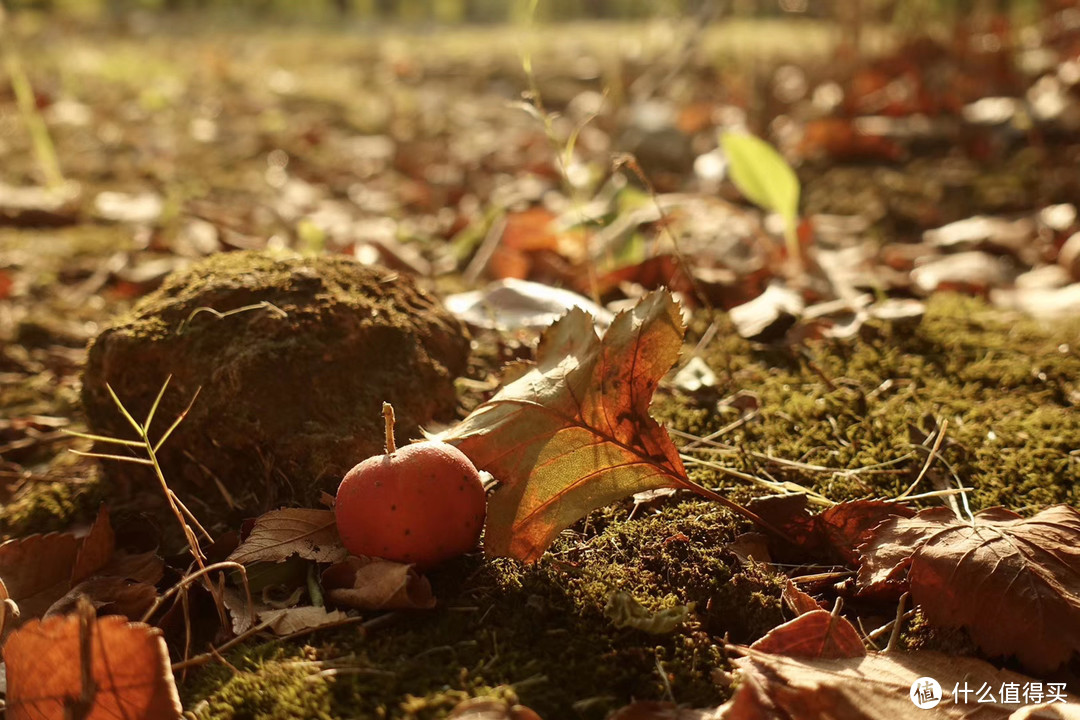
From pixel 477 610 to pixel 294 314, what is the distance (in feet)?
2.23

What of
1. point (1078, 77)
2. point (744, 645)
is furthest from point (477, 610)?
point (1078, 77)

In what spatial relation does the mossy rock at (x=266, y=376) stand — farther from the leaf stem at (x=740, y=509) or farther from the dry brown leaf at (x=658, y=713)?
the dry brown leaf at (x=658, y=713)

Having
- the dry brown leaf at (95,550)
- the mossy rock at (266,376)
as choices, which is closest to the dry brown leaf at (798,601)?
the mossy rock at (266,376)

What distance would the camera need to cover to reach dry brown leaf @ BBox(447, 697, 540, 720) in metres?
0.94

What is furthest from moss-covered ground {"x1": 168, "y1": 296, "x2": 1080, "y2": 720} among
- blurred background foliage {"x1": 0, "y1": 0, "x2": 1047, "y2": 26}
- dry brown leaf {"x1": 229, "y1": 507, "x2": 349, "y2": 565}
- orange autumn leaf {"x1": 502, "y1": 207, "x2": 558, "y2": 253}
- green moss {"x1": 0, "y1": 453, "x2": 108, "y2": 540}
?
blurred background foliage {"x1": 0, "y1": 0, "x2": 1047, "y2": 26}

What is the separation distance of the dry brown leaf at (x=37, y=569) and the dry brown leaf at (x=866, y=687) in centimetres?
100

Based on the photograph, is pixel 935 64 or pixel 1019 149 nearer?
pixel 1019 149

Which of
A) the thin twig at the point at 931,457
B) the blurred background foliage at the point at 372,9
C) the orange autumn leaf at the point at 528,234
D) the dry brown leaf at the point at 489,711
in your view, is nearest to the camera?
the dry brown leaf at the point at 489,711

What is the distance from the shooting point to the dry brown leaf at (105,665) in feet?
3.30

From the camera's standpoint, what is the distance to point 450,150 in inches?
173

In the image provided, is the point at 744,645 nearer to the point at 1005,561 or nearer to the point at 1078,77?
the point at 1005,561

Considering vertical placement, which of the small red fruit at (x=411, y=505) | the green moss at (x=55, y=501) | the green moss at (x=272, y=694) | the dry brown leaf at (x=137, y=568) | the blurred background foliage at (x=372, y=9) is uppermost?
the blurred background foliage at (x=372, y=9)

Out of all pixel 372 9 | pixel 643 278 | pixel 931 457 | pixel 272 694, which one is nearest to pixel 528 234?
pixel 643 278

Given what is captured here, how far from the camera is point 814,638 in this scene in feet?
3.65
